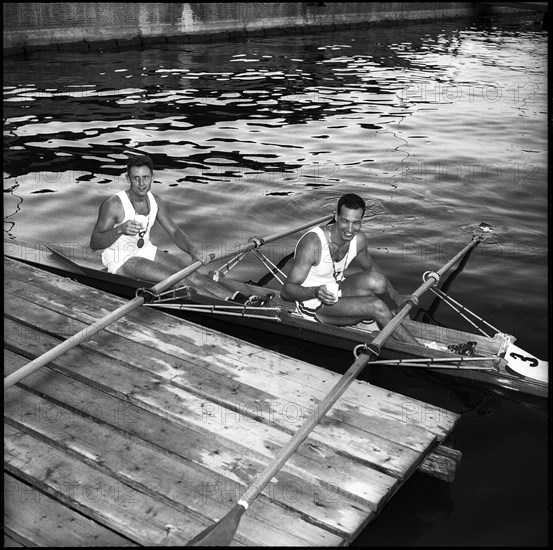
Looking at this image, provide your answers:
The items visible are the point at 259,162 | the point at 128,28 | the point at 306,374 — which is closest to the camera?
the point at 306,374

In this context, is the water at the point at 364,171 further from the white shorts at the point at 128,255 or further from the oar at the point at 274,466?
the white shorts at the point at 128,255

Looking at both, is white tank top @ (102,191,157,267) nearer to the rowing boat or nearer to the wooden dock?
the rowing boat

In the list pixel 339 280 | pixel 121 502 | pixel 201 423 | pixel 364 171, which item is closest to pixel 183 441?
pixel 201 423

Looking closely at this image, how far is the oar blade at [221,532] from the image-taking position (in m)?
4.29

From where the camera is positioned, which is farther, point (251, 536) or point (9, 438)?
point (9, 438)

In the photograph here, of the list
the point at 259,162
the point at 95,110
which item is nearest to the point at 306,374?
the point at 259,162

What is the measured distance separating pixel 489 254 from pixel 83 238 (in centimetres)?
627

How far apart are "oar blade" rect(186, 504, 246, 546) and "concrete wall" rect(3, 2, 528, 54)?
24.3 m

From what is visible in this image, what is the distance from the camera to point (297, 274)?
7164mm

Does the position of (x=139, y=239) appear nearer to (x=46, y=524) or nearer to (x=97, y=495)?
(x=97, y=495)

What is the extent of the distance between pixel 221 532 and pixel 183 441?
117 centimetres

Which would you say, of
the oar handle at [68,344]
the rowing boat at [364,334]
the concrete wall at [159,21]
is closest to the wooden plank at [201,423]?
the oar handle at [68,344]

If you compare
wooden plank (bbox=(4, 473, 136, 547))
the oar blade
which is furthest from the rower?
the oar blade

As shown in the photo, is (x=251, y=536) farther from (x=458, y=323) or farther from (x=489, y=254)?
(x=489, y=254)
